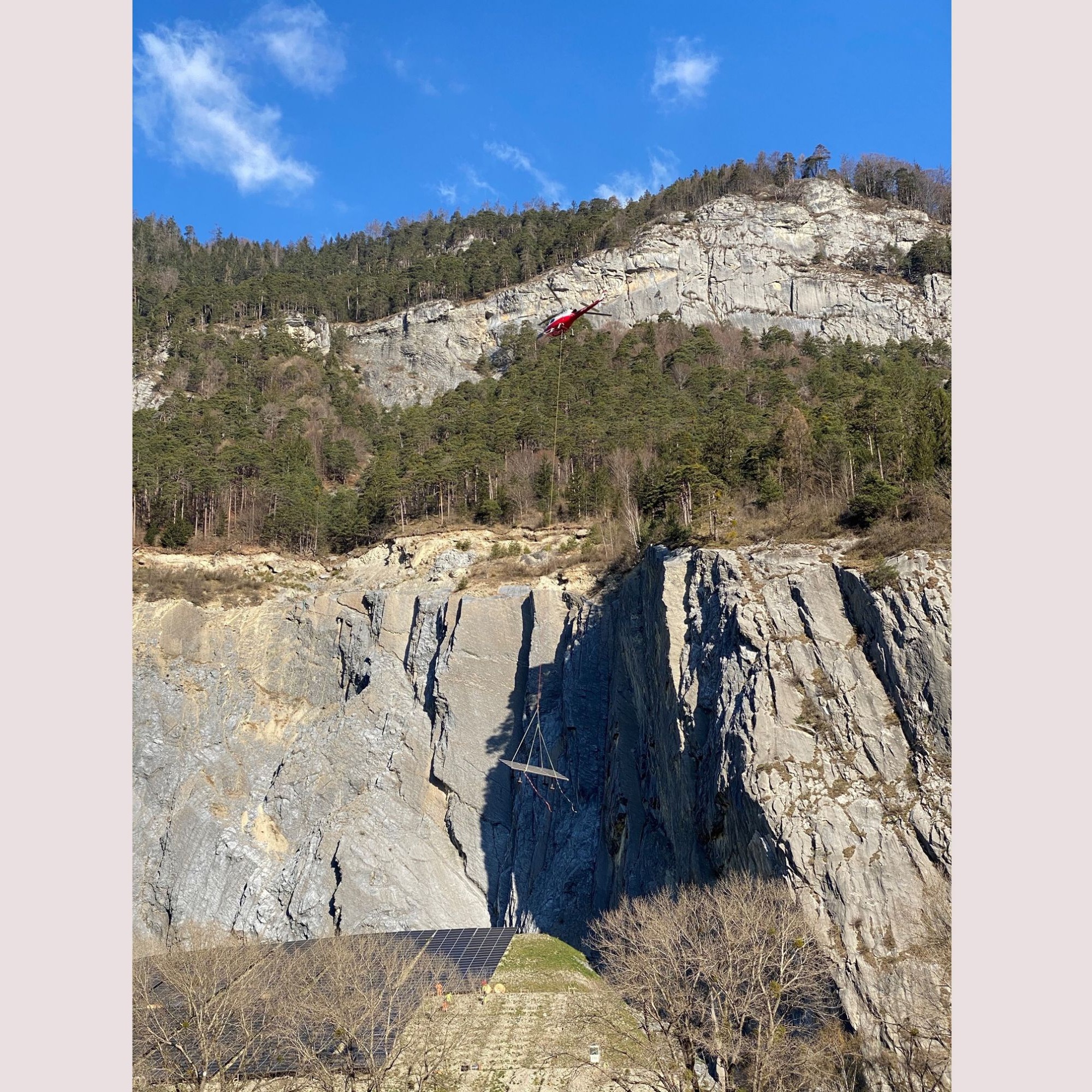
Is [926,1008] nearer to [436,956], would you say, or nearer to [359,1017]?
[359,1017]

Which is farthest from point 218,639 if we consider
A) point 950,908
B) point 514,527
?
point 950,908

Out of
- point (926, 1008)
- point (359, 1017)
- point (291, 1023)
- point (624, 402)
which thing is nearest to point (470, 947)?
point (359, 1017)

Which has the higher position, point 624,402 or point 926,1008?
point 624,402

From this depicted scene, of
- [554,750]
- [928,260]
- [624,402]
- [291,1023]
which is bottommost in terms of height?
[291,1023]

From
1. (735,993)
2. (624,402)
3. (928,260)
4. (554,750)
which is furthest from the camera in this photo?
(928,260)

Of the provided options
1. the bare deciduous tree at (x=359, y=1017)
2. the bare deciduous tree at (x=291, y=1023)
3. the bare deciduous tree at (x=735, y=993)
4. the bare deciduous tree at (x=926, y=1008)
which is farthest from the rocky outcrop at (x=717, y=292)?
the bare deciduous tree at (x=926, y=1008)

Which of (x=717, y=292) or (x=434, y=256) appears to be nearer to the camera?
(x=717, y=292)

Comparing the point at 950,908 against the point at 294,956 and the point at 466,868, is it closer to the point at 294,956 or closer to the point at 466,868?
the point at 294,956
